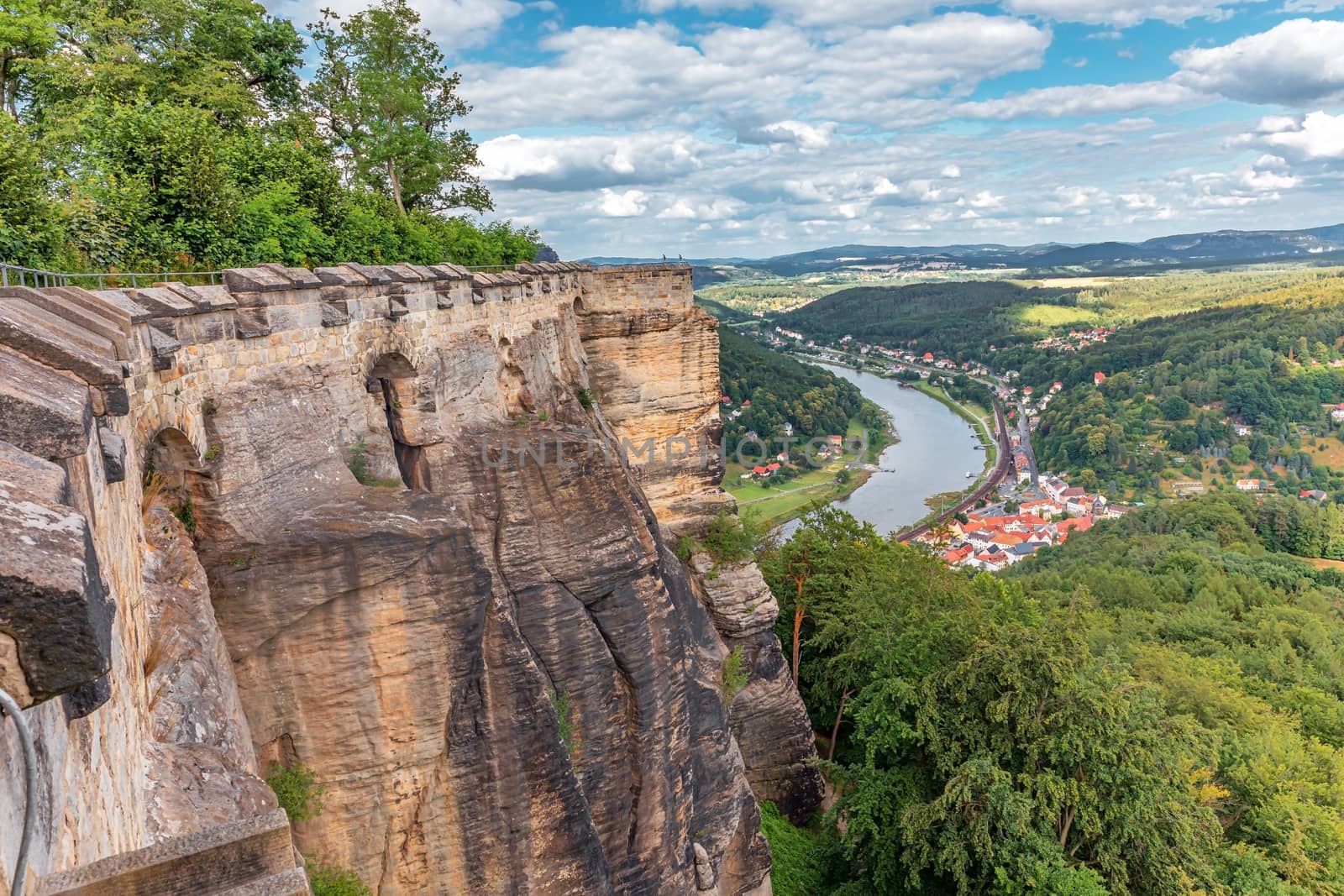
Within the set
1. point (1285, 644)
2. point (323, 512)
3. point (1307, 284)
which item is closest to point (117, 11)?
point (323, 512)

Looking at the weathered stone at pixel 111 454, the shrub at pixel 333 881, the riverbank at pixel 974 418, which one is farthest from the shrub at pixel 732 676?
the riverbank at pixel 974 418

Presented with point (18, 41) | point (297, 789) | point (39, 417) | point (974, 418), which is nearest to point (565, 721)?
point (297, 789)

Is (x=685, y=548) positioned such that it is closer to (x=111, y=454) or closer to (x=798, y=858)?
(x=798, y=858)

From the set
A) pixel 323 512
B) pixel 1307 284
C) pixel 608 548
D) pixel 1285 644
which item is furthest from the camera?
pixel 1307 284

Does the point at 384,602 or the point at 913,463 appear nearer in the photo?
the point at 384,602

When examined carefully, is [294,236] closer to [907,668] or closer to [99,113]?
[99,113]

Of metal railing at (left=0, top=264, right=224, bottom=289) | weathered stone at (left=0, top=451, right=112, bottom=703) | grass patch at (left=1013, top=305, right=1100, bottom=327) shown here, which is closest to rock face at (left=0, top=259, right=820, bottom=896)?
weathered stone at (left=0, top=451, right=112, bottom=703)

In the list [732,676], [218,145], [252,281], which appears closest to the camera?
[252,281]
